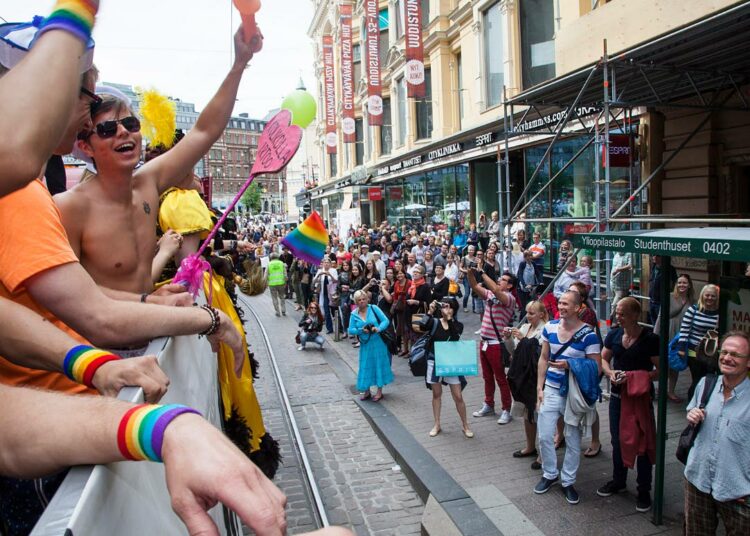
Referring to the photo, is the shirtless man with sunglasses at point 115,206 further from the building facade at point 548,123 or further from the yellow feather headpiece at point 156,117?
the building facade at point 548,123

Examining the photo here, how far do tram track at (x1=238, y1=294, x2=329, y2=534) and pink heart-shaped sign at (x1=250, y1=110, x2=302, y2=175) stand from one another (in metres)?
2.02

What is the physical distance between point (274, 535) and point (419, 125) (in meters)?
25.1

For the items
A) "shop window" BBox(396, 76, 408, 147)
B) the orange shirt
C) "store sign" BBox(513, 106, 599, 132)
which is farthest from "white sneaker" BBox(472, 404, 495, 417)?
"shop window" BBox(396, 76, 408, 147)

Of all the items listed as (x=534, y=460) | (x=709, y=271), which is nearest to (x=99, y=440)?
(x=534, y=460)

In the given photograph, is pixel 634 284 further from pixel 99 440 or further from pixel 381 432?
pixel 99 440

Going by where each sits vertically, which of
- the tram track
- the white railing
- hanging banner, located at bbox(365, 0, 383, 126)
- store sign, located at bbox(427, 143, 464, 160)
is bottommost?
the tram track

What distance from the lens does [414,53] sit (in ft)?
66.9

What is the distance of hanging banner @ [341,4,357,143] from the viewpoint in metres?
27.8

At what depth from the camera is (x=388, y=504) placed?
567cm

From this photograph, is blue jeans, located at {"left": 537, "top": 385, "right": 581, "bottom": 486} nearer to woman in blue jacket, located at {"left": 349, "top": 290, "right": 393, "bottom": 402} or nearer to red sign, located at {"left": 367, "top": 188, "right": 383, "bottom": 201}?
woman in blue jacket, located at {"left": 349, "top": 290, "right": 393, "bottom": 402}

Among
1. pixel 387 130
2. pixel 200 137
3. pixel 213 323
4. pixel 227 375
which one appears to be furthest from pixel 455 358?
pixel 387 130

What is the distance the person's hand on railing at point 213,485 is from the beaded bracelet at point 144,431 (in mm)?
44

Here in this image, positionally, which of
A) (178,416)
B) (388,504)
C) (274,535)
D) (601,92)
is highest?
(601,92)

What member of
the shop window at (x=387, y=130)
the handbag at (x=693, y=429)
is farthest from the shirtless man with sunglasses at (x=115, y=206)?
the shop window at (x=387, y=130)
